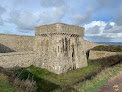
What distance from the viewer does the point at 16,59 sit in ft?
52.2

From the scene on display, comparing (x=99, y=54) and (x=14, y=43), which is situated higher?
(x=14, y=43)

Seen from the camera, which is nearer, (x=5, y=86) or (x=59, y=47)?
(x=5, y=86)

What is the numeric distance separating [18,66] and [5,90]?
33.5ft

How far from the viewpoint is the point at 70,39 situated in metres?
16.2

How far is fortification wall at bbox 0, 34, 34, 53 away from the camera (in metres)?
19.0

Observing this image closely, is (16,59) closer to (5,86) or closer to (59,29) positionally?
(59,29)

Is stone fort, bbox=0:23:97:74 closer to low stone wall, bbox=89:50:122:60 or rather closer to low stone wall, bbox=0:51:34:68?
low stone wall, bbox=0:51:34:68

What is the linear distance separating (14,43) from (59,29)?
1134 centimetres

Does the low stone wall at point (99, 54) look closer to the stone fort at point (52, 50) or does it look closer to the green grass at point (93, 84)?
the stone fort at point (52, 50)

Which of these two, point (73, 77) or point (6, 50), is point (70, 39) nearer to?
point (73, 77)

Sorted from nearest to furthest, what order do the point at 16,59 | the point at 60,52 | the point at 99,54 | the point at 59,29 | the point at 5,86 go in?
the point at 5,86 → the point at 59,29 → the point at 60,52 → the point at 16,59 → the point at 99,54

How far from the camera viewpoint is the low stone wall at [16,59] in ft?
48.0

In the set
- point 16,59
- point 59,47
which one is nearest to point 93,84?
point 59,47

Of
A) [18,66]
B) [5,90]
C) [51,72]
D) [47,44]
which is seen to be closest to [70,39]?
[47,44]
